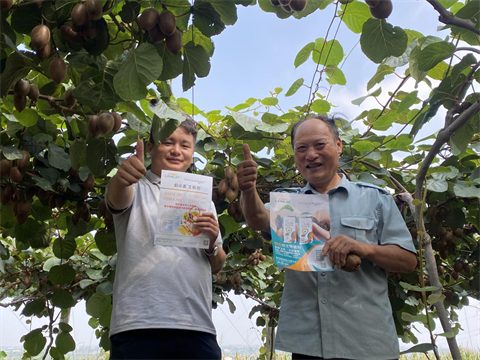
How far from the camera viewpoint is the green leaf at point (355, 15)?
125 centimetres

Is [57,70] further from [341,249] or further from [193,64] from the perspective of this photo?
[341,249]

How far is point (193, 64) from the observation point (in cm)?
110

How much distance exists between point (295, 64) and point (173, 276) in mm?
1004

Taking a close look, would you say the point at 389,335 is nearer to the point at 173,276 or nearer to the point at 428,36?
the point at 173,276

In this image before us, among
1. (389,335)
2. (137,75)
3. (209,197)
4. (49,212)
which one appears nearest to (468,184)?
(389,335)

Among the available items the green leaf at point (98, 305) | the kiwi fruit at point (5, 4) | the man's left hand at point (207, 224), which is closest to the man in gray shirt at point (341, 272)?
the man's left hand at point (207, 224)

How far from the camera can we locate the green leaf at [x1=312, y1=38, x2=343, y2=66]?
1.72 m

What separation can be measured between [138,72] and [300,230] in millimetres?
603

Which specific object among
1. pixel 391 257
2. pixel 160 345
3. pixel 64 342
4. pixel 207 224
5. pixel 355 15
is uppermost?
pixel 355 15

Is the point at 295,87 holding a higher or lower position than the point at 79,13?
higher

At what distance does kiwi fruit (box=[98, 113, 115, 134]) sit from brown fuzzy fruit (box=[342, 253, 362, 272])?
743 mm

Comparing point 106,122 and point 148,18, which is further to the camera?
point 106,122

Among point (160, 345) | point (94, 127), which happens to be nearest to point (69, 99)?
point (94, 127)

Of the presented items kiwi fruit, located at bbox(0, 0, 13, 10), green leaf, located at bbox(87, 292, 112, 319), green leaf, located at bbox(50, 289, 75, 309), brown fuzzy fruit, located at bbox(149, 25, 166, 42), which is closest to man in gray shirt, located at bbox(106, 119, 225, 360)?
brown fuzzy fruit, located at bbox(149, 25, 166, 42)
